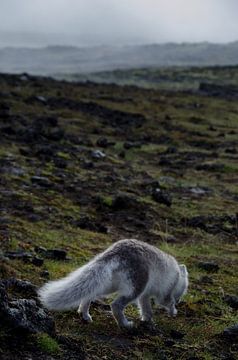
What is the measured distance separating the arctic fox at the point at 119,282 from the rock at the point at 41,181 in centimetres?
1155

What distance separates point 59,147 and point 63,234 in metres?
14.7

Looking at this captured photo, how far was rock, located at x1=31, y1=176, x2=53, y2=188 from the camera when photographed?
22094 millimetres

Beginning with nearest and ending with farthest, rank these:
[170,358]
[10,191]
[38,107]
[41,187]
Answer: [170,358] → [10,191] → [41,187] → [38,107]

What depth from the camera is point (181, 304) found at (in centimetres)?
1218

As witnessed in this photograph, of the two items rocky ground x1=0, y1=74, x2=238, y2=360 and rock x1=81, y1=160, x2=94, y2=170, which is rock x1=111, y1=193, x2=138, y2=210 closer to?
rocky ground x1=0, y1=74, x2=238, y2=360

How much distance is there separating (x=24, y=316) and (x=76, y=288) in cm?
108

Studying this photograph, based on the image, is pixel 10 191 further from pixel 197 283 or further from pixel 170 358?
pixel 170 358

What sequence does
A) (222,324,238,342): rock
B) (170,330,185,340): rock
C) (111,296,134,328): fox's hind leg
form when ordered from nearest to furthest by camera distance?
1. (111,296,134,328): fox's hind leg
2. (170,330,185,340): rock
3. (222,324,238,342): rock

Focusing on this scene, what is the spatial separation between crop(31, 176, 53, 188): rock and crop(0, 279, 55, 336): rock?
44.2ft

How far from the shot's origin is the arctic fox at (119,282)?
892cm

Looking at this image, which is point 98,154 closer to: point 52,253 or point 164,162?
point 164,162

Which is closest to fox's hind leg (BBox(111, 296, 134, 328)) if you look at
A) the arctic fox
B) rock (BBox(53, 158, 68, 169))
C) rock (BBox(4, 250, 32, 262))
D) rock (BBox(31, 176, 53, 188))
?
the arctic fox

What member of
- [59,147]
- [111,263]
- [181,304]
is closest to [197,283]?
[181,304]

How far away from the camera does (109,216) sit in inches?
791
